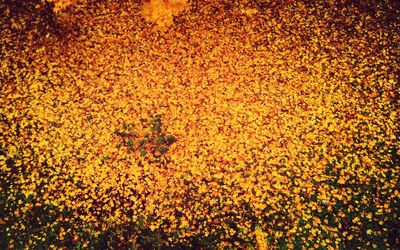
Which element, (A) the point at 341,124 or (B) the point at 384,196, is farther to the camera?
(A) the point at 341,124

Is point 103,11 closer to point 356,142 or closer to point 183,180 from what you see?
point 183,180

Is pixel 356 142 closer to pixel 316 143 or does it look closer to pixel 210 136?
pixel 316 143

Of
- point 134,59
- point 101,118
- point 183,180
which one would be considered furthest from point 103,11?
point 183,180

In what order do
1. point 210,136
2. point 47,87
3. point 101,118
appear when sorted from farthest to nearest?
point 47,87, point 101,118, point 210,136

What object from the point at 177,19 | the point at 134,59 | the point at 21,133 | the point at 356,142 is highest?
the point at 177,19

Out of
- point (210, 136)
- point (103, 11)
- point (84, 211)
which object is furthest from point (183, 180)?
point (103, 11)

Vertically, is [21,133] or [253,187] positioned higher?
[21,133]

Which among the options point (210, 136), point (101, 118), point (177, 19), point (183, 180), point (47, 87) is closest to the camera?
point (183, 180)
